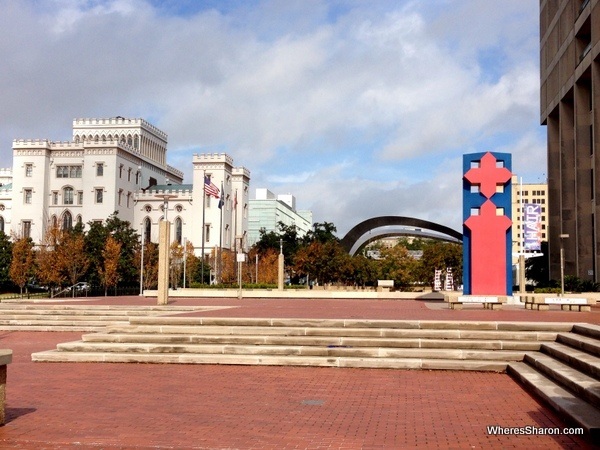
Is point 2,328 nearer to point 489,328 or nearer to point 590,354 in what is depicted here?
point 489,328

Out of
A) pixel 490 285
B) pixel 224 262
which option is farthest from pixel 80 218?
pixel 490 285

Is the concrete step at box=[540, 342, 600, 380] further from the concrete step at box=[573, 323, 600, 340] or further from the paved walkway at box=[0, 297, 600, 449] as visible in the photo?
the paved walkway at box=[0, 297, 600, 449]

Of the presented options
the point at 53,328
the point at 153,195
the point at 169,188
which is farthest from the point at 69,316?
the point at 169,188

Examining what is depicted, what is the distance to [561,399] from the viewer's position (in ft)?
30.1

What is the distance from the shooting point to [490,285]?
2680cm

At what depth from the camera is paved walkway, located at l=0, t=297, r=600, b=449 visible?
300 inches

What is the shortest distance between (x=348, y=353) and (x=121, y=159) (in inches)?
3268

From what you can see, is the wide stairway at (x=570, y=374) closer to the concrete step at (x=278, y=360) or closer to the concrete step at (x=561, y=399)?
the concrete step at (x=561, y=399)

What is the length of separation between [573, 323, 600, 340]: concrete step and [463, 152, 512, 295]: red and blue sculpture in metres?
12.7

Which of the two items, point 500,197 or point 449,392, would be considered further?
point 500,197

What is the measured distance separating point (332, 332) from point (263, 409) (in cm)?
603

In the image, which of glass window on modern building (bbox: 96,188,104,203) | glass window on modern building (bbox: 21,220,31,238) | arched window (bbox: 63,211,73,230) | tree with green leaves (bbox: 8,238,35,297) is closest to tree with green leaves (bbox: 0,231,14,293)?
tree with green leaves (bbox: 8,238,35,297)

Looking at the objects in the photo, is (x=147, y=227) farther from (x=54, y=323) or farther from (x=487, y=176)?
(x=487, y=176)

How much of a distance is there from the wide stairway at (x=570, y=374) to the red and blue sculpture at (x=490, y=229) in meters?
12.5
